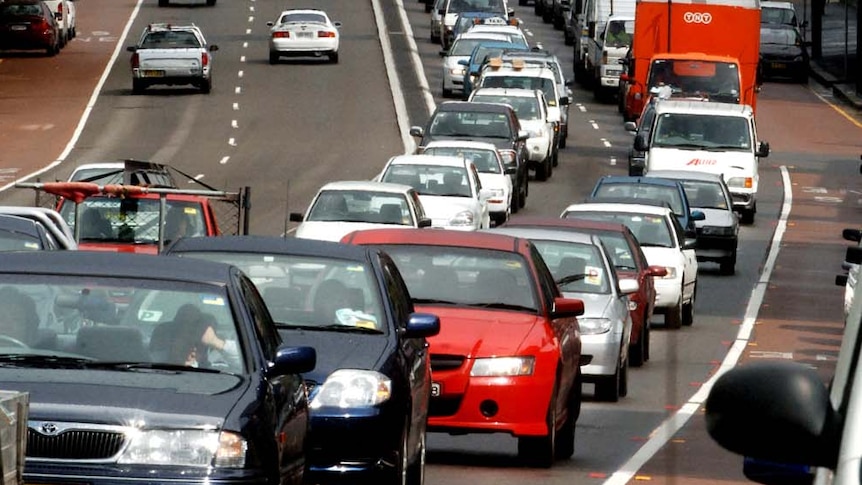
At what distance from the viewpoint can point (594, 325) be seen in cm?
1912

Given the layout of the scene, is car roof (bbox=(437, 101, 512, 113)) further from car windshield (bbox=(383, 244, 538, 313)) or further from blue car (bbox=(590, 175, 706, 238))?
car windshield (bbox=(383, 244, 538, 313))

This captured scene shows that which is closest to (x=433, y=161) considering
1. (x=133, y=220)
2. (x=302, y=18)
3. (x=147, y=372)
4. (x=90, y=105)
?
(x=133, y=220)

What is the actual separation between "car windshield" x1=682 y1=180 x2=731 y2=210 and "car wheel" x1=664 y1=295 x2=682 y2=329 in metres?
7.20

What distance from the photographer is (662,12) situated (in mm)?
48156

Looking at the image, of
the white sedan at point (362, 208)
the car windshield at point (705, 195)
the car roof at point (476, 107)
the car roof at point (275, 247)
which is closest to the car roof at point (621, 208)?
the white sedan at point (362, 208)

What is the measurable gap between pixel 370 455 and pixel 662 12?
3753 centimetres

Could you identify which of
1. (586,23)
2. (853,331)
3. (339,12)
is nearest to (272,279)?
(853,331)

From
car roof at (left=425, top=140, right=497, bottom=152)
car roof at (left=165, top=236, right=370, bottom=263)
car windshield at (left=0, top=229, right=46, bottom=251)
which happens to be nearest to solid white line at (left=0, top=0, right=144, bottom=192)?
car roof at (left=425, top=140, right=497, bottom=152)

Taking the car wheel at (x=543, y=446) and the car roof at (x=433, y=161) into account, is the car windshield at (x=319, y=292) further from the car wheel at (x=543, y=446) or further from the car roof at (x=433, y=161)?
the car roof at (x=433, y=161)

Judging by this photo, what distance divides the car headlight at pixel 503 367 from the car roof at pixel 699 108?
25.4m

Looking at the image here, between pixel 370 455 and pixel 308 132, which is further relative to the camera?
pixel 308 132

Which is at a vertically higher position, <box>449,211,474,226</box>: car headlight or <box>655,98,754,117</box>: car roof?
<box>449,211,474,226</box>: car headlight

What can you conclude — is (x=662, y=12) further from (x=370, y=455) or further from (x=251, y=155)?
(x=370, y=455)

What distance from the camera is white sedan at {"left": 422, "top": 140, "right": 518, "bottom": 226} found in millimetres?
35562
